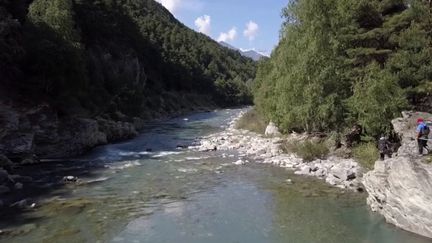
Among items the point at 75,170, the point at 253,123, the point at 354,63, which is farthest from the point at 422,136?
the point at 253,123

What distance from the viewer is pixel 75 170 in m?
35.4

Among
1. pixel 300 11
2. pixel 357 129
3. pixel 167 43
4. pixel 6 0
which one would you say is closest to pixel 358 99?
pixel 357 129

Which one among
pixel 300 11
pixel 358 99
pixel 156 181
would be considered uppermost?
pixel 300 11

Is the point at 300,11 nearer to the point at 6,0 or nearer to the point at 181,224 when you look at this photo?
the point at 181,224

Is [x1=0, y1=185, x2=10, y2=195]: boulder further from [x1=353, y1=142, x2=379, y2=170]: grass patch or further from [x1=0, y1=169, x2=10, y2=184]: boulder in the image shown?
[x1=353, y1=142, x2=379, y2=170]: grass patch

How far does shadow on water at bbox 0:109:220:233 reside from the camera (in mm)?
24250

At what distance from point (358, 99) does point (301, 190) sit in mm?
8427

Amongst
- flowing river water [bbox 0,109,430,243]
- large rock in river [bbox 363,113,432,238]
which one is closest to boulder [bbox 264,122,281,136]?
flowing river water [bbox 0,109,430,243]

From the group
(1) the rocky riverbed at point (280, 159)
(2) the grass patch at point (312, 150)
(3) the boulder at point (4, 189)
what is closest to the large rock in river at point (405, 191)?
(1) the rocky riverbed at point (280, 159)

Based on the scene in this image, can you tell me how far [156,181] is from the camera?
31.2 m

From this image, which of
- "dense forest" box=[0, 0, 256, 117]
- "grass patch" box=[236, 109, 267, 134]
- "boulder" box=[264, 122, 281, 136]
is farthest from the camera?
"grass patch" box=[236, 109, 267, 134]

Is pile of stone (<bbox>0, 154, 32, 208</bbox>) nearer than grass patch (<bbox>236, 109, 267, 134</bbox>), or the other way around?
pile of stone (<bbox>0, 154, 32, 208</bbox>)

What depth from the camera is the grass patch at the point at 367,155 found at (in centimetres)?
2870

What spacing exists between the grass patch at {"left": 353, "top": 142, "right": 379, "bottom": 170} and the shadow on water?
1208 cm
